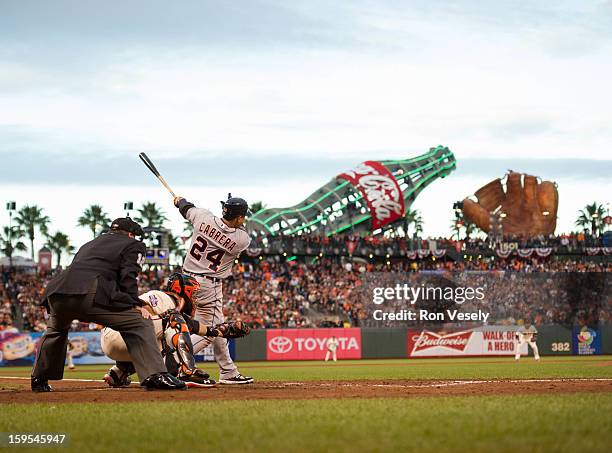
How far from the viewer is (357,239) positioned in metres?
53.4

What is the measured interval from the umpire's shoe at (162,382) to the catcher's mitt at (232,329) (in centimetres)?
132

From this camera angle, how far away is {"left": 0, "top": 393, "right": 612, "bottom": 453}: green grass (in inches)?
224

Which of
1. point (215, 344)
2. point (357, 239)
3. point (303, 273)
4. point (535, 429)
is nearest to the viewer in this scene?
point (535, 429)

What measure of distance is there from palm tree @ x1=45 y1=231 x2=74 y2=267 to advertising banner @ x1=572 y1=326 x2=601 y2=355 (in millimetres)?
69177

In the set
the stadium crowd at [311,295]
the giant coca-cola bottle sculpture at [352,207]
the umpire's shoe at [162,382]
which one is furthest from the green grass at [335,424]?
the giant coca-cola bottle sculpture at [352,207]

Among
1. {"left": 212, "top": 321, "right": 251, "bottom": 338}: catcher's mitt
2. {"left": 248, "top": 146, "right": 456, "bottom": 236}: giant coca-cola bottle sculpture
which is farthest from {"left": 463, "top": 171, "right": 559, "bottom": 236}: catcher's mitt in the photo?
{"left": 212, "top": 321, "right": 251, "bottom": 338}: catcher's mitt

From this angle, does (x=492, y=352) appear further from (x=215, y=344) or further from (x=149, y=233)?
(x=215, y=344)

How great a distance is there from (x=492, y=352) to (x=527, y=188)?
114 ft

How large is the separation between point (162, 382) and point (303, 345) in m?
26.3

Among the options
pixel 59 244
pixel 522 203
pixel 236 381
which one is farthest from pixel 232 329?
pixel 59 244

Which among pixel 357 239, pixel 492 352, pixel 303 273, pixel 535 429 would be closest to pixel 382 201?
pixel 357 239

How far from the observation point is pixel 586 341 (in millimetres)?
36906

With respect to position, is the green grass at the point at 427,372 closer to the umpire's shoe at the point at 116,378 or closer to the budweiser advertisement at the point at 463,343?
the umpire's shoe at the point at 116,378

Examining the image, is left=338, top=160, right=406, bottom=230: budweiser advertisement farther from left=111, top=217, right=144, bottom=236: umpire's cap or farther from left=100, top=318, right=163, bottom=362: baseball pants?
left=111, top=217, right=144, bottom=236: umpire's cap
